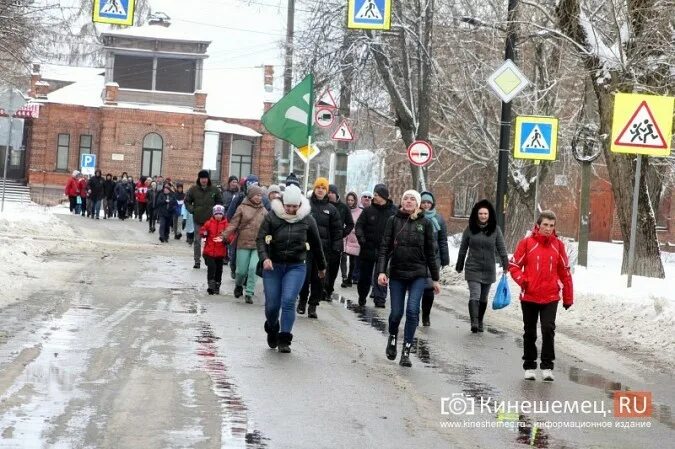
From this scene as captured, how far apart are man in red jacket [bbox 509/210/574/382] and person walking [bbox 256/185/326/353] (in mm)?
2233

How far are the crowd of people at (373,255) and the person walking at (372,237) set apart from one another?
0.02 metres

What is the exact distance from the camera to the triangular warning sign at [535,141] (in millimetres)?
22688

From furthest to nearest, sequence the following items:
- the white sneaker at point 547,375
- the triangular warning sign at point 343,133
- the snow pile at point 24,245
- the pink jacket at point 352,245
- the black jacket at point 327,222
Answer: the triangular warning sign at point 343,133 < the pink jacket at point 352,245 < the snow pile at point 24,245 < the black jacket at point 327,222 < the white sneaker at point 547,375

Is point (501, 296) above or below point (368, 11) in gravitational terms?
below

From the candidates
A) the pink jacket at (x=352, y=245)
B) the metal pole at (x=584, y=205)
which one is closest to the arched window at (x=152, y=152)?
the metal pole at (x=584, y=205)

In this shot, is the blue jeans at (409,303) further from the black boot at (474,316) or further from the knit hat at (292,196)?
the black boot at (474,316)

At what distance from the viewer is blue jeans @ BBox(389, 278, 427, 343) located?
12902 millimetres

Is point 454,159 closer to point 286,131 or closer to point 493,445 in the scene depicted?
point 286,131

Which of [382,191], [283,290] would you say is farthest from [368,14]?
[283,290]

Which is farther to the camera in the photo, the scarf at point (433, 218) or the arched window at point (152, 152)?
the arched window at point (152, 152)

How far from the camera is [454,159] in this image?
141 ft

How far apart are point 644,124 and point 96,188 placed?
31.6 m

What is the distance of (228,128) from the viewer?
7119 cm

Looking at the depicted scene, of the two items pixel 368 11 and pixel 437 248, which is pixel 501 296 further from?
pixel 368 11
